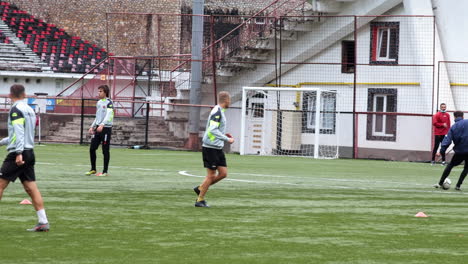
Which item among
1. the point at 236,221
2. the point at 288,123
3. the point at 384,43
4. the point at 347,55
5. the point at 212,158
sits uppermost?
the point at 384,43

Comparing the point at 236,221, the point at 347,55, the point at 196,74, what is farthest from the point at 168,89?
the point at 236,221

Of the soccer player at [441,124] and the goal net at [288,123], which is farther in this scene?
the goal net at [288,123]

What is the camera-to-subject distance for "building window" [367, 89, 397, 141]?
36875 millimetres

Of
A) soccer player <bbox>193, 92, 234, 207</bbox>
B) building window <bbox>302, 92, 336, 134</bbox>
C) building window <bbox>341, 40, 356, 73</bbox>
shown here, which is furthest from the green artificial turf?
building window <bbox>341, 40, 356, 73</bbox>

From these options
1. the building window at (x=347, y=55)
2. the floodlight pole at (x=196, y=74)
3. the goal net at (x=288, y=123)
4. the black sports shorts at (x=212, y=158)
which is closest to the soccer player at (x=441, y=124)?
the goal net at (x=288, y=123)

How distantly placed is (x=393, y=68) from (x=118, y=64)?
641 inches

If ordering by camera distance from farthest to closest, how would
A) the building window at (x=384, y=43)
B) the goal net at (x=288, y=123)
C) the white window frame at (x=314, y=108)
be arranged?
the building window at (x=384, y=43), the white window frame at (x=314, y=108), the goal net at (x=288, y=123)

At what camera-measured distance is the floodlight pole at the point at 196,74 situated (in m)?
37.6

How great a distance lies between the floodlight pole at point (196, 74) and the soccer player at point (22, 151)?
1054 inches

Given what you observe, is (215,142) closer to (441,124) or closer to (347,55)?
(441,124)

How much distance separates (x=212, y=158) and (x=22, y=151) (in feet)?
13.0

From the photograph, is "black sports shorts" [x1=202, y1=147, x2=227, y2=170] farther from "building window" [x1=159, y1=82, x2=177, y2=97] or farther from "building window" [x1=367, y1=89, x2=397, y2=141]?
"building window" [x1=159, y1=82, x2=177, y2=97]

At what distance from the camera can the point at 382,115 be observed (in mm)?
37312

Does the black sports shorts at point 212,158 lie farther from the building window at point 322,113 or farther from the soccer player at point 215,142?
the building window at point 322,113
